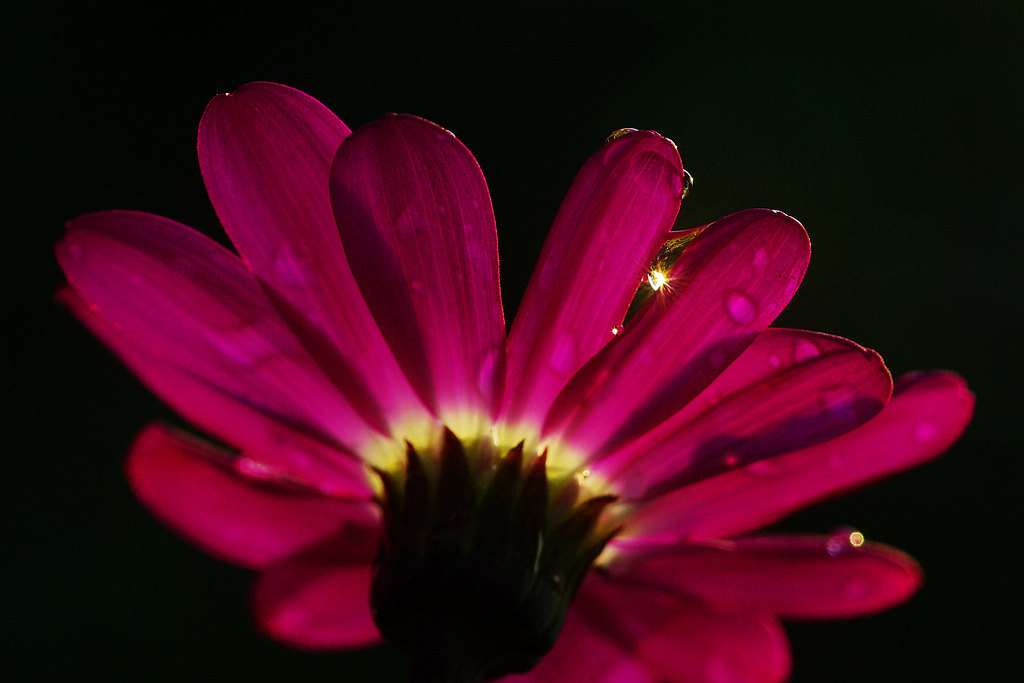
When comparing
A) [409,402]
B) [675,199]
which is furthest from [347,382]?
[675,199]

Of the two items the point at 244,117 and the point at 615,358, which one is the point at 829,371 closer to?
the point at 615,358

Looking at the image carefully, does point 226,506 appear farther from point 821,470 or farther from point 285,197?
point 821,470

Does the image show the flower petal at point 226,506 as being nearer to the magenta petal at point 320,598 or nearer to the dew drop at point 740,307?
the magenta petal at point 320,598

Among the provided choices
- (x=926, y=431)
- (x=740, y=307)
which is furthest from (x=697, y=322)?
(x=926, y=431)

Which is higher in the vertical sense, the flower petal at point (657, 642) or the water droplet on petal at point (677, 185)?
the water droplet on petal at point (677, 185)

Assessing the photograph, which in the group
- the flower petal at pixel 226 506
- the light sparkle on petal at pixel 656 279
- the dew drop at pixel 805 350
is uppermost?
the light sparkle on petal at pixel 656 279

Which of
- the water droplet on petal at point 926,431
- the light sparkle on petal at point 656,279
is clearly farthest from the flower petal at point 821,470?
the light sparkle on petal at point 656,279

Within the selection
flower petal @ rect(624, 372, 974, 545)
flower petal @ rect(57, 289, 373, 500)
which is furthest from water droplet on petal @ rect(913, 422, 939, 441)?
flower petal @ rect(57, 289, 373, 500)
